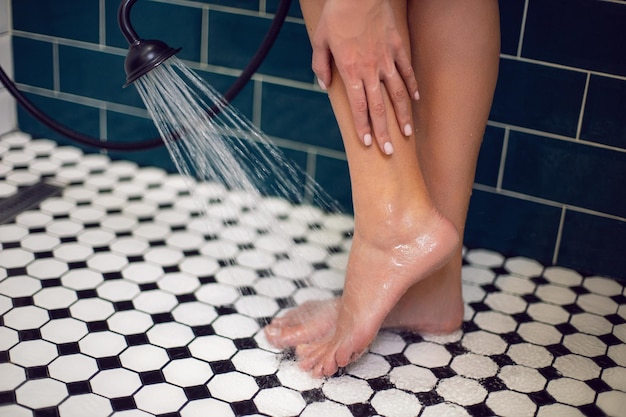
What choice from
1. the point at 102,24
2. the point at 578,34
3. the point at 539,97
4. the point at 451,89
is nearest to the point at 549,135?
the point at 539,97

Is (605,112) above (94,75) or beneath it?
above

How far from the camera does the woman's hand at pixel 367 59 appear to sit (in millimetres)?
1124

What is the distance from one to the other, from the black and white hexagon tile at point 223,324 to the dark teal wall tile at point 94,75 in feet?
0.77

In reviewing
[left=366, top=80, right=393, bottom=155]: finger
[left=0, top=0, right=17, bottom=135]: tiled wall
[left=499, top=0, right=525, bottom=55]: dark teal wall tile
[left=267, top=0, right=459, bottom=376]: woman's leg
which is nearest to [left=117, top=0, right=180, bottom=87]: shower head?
[left=267, top=0, right=459, bottom=376]: woman's leg

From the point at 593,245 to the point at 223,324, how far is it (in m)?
0.76

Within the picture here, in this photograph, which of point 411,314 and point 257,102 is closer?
point 411,314

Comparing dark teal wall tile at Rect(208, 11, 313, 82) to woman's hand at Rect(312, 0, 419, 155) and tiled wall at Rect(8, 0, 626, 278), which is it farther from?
woman's hand at Rect(312, 0, 419, 155)

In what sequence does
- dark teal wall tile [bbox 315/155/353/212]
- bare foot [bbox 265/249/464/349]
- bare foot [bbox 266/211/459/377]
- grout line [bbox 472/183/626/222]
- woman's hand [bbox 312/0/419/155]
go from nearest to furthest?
woman's hand [bbox 312/0/419/155] < bare foot [bbox 266/211/459/377] < bare foot [bbox 265/249/464/349] < grout line [bbox 472/183/626/222] < dark teal wall tile [bbox 315/155/353/212]

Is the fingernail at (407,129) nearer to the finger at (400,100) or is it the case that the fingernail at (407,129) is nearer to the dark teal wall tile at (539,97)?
the finger at (400,100)

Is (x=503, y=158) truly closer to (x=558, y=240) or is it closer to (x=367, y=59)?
(x=558, y=240)

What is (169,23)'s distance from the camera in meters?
1.90

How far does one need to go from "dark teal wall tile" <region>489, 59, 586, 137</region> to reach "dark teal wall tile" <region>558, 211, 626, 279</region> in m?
0.18

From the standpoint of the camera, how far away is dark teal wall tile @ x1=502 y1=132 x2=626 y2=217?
163 cm

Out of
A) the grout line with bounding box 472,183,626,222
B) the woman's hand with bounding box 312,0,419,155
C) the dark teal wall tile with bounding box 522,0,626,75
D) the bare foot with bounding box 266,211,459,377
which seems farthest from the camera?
the grout line with bounding box 472,183,626,222
